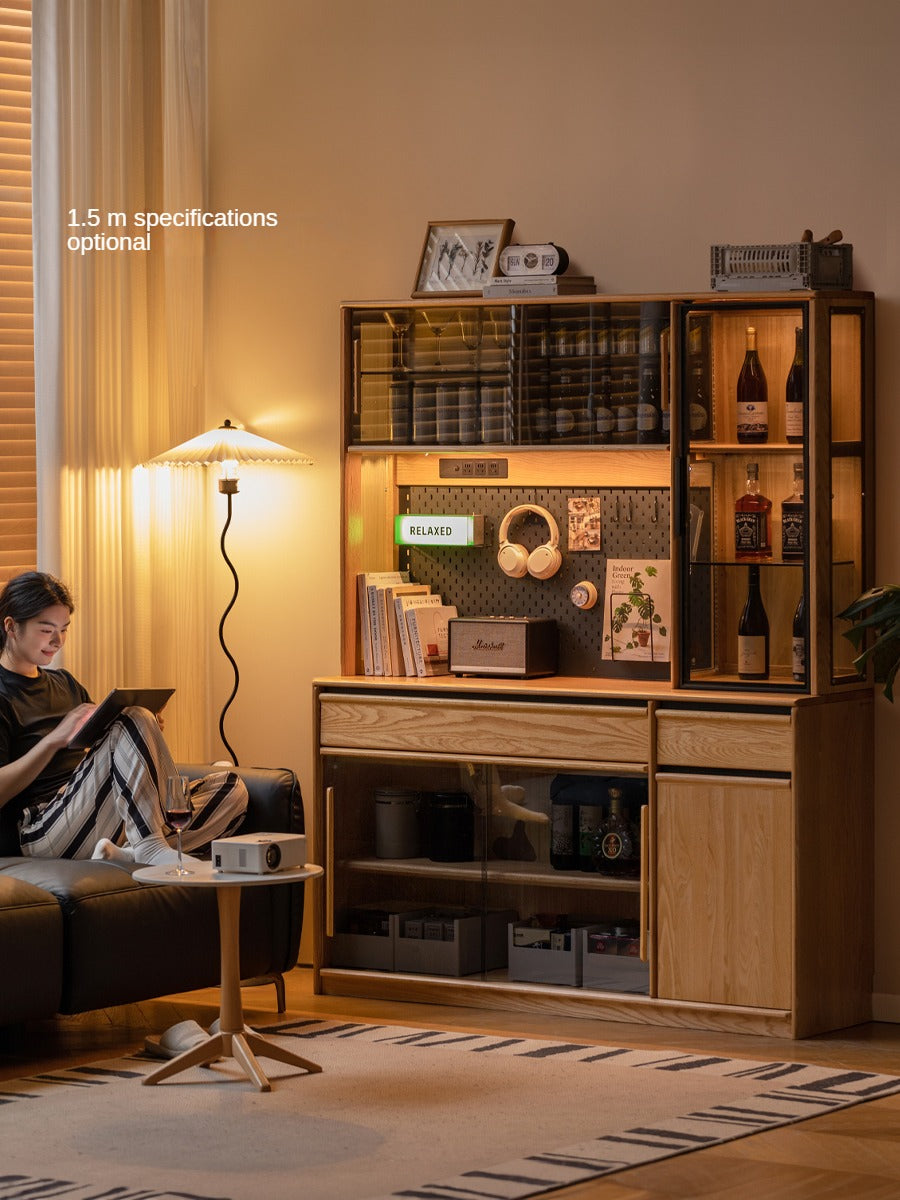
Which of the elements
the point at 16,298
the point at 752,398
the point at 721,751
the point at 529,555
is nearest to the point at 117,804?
the point at 529,555

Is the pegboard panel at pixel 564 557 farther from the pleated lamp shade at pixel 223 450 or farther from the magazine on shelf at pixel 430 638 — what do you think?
the pleated lamp shade at pixel 223 450

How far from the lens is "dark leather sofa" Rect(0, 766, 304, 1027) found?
4.46m

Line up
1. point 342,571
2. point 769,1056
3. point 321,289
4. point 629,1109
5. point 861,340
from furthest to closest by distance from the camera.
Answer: point 321,289 < point 342,571 < point 861,340 < point 769,1056 < point 629,1109

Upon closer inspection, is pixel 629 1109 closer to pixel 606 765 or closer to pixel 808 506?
pixel 606 765

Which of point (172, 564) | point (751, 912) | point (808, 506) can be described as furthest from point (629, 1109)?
point (172, 564)

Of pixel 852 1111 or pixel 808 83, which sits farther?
pixel 808 83

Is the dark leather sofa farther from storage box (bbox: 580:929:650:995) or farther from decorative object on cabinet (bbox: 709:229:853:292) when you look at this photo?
decorative object on cabinet (bbox: 709:229:853:292)

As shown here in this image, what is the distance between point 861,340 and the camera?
5.12 meters

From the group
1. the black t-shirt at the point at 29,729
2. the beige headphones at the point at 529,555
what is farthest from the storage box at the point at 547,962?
the black t-shirt at the point at 29,729

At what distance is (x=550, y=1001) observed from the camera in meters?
5.22

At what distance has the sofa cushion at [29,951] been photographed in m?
4.42

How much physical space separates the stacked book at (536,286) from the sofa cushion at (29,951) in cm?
210

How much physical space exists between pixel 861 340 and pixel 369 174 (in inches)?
66.2

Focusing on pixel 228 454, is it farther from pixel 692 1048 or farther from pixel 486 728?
pixel 692 1048
